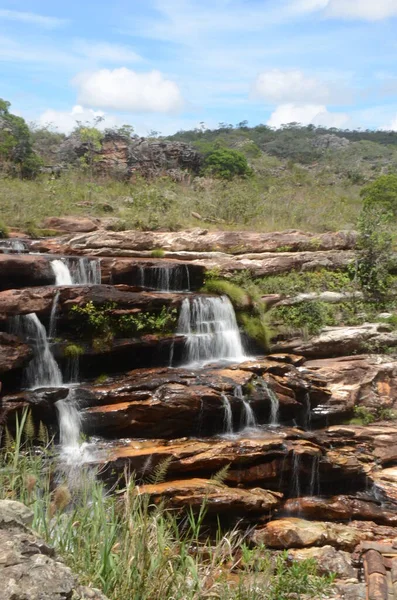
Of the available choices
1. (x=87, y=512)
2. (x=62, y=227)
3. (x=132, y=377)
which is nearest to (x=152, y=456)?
(x=132, y=377)

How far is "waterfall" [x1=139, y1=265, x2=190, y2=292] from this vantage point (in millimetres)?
12133

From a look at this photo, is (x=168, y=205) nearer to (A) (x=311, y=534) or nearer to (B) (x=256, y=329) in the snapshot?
(B) (x=256, y=329)

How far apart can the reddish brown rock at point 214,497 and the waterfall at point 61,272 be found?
5.11m

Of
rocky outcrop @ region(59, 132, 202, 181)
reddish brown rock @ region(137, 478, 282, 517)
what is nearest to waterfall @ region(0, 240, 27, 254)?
reddish brown rock @ region(137, 478, 282, 517)

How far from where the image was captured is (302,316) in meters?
12.5

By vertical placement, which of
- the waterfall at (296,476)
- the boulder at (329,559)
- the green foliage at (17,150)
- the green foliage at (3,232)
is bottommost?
the boulder at (329,559)

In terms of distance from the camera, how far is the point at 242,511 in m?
7.47

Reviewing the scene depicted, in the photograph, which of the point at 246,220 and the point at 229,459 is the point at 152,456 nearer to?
the point at 229,459

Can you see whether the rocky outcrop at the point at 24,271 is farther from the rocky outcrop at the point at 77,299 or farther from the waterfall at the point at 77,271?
the rocky outcrop at the point at 77,299

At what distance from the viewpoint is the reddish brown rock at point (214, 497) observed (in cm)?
706

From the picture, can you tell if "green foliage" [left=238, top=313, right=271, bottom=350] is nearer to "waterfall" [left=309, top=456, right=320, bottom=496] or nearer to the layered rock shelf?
the layered rock shelf

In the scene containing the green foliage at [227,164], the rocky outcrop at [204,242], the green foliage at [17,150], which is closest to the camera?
the rocky outcrop at [204,242]

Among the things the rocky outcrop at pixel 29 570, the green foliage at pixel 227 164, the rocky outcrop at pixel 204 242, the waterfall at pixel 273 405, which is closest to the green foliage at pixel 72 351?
the waterfall at pixel 273 405

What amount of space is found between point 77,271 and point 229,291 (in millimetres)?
3226
